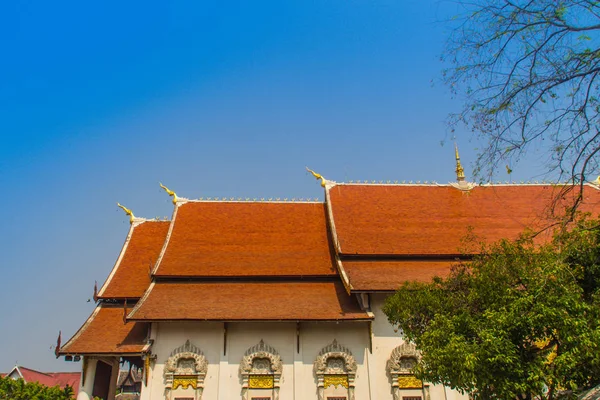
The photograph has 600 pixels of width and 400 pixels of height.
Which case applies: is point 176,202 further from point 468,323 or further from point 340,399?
point 468,323

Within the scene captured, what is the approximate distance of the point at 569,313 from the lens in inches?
327

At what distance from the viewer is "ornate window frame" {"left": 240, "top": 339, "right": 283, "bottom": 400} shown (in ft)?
49.9

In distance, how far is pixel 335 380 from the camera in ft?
50.2

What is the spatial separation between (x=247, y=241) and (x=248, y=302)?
10.7 feet

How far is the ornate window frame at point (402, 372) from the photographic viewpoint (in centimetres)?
1513

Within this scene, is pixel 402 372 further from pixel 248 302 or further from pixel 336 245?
pixel 248 302

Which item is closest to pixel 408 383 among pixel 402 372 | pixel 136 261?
pixel 402 372

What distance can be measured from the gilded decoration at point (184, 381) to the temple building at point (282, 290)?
28mm

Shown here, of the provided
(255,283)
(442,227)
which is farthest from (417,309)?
(442,227)

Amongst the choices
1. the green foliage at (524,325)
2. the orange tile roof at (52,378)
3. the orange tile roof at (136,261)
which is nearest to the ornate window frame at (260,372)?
the orange tile roof at (136,261)

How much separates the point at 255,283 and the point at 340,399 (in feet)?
14.6

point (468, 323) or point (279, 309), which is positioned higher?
point (279, 309)

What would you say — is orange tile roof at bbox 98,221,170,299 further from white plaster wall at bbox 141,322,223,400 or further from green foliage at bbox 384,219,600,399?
green foliage at bbox 384,219,600,399

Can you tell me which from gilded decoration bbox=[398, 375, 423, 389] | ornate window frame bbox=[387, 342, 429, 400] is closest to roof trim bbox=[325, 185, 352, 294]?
ornate window frame bbox=[387, 342, 429, 400]
